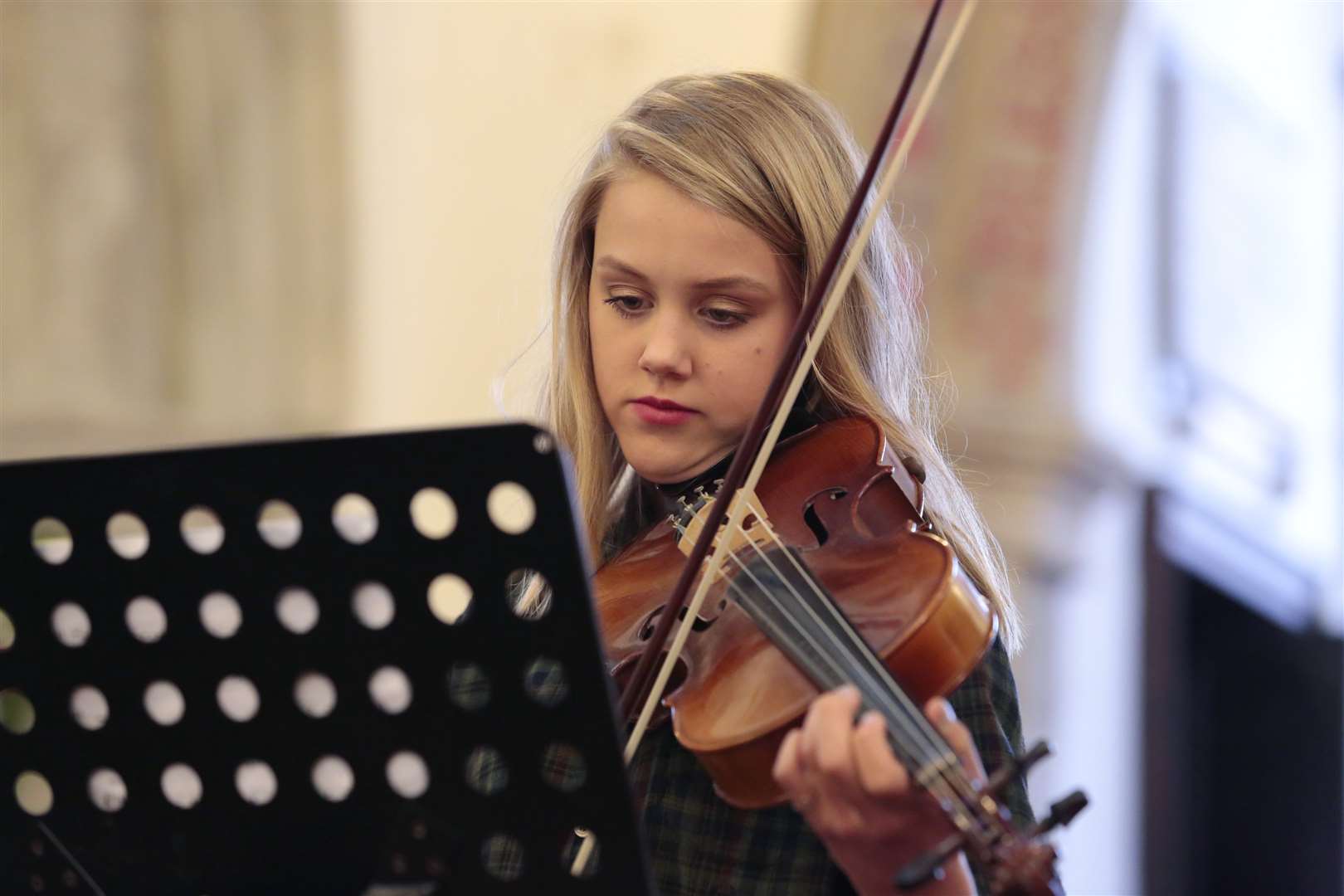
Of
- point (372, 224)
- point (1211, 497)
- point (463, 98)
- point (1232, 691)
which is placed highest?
point (463, 98)

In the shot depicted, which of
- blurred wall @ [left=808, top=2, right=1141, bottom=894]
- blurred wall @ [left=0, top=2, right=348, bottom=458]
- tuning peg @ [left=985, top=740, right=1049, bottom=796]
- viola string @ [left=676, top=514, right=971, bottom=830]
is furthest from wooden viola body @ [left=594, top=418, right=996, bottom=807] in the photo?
blurred wall @ [left=0, top=2, right=348, bottom=458]

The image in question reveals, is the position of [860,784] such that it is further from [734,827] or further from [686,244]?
[686,244]

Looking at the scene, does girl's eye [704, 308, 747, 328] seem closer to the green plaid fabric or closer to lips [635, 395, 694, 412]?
lips [635, 395, 694, 412]

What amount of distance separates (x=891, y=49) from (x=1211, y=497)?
1179 mm

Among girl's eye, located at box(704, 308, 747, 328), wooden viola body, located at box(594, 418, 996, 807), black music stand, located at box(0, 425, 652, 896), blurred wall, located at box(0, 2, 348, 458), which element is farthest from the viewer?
blurred wall, located at box(0, 2, 348, 458)

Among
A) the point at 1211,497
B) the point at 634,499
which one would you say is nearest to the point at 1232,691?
the point at 1211,497

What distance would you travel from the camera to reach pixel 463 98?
11.8 ft

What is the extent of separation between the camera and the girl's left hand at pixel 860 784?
0.86 m

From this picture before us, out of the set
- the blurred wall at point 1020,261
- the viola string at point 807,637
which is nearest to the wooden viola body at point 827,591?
the viola string at point 807,637

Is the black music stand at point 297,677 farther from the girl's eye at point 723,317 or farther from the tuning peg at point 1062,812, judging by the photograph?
the girl's eye at point 723,317

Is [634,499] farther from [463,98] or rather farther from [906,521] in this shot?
[463,98]

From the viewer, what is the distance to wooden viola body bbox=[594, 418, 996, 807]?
95 centimetres

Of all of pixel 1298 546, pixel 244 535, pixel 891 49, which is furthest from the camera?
pixel 1298 546

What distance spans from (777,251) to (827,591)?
295 mm
